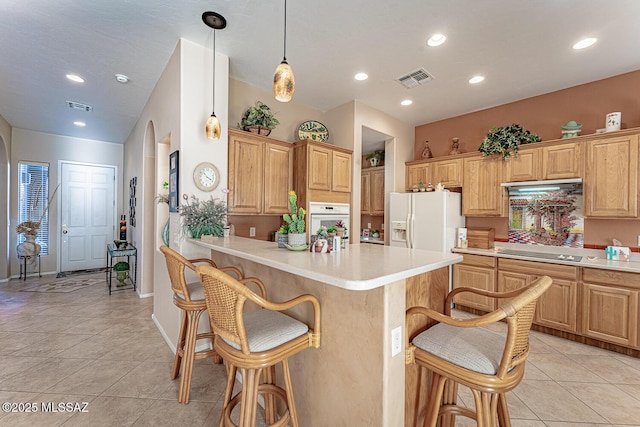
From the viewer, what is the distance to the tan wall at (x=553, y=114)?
10.8 ft

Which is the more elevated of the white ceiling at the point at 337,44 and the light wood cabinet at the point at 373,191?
the white ceiling at the point at 337,44

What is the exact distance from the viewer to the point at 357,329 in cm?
139

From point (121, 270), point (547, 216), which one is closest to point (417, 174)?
A: point (547, 216)

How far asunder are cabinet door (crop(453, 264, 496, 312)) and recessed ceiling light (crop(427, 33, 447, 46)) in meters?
2.88

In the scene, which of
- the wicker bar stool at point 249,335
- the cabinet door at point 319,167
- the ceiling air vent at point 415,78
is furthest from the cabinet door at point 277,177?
the wicker bar stool at point 249,335

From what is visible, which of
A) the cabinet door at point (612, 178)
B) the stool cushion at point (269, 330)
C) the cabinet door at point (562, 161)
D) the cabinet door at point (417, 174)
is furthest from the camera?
the cabinet door at point (417, 174)

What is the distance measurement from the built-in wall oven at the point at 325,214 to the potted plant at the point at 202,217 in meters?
1.26

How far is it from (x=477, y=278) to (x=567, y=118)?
7.98 ft

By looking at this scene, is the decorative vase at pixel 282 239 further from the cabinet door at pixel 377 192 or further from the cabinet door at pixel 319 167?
the cabinet door at pixel 377 192

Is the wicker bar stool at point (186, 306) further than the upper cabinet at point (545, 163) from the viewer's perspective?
No

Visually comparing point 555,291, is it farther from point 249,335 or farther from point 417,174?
point 249,335

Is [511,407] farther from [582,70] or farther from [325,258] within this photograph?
[582,70]

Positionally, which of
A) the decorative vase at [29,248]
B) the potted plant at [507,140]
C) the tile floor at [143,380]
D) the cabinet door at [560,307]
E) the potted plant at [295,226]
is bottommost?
the tile floor at [143,380]

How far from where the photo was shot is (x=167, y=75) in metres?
3.11
